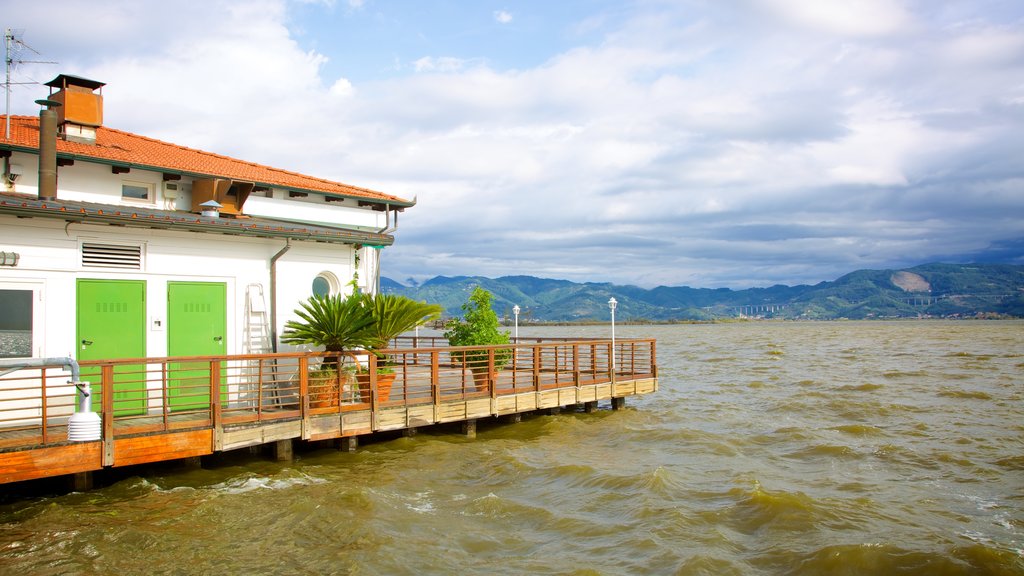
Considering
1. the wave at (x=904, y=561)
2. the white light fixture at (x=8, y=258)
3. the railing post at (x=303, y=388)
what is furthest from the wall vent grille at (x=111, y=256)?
the wave at (x=904, y=561)

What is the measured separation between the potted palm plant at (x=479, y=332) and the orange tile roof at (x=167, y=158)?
337 centimetres

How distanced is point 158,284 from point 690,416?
15.3 m

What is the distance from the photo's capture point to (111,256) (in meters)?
12.3

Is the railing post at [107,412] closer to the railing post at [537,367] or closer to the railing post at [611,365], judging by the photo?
the railing post at [537,367]

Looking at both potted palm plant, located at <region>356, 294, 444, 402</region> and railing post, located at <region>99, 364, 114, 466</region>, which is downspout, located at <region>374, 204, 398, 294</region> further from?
railing post, located at <region>99, 364, 114, 466</region>

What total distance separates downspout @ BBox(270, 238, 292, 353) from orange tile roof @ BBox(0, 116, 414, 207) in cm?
267

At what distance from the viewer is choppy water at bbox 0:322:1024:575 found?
9.08m

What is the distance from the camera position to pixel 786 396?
2748 centimetres

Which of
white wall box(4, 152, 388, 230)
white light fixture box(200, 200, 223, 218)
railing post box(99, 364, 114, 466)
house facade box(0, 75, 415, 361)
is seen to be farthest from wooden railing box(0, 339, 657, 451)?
white wall box(4, 152, 388, 230)

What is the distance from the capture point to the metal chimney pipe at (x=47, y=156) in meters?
12.7

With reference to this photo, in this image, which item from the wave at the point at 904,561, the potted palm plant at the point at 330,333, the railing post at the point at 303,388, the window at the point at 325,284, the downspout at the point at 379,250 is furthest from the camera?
the downspout at the point at 379,250

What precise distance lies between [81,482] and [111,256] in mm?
3719

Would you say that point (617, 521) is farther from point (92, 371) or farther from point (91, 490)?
point (92, 371)

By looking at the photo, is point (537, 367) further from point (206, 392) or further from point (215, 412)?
point (215, 412)
